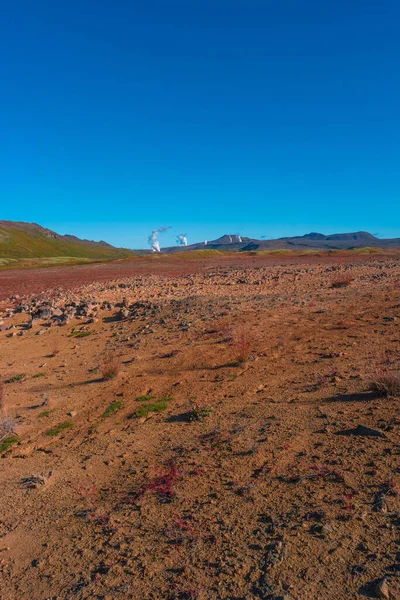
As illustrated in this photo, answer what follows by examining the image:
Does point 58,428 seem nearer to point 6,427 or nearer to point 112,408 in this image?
point 6,427

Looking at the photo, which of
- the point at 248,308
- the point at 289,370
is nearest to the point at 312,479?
the point at 289,370

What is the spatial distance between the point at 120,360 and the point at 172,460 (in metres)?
5.68

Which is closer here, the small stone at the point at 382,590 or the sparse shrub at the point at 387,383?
the small stone at the point at 382,590

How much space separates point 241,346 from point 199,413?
3.25m

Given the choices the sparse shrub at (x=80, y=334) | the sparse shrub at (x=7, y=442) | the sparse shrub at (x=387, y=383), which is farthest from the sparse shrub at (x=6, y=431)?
the sparse shrub at (x=387, y=383)

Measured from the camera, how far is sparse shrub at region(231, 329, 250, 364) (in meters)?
9.47

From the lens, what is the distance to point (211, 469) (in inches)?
213

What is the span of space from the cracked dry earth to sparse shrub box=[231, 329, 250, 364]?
1.8 inches

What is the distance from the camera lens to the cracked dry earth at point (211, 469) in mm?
3742

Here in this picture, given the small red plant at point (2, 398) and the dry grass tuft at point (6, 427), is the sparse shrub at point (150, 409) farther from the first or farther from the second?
the small red plant at point (2, 398)

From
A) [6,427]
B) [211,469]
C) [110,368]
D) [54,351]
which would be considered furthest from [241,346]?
[54,351]

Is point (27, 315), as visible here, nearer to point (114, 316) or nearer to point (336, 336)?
point (114, 316)

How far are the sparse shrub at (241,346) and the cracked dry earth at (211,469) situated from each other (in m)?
0.05

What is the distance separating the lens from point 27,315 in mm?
18891
